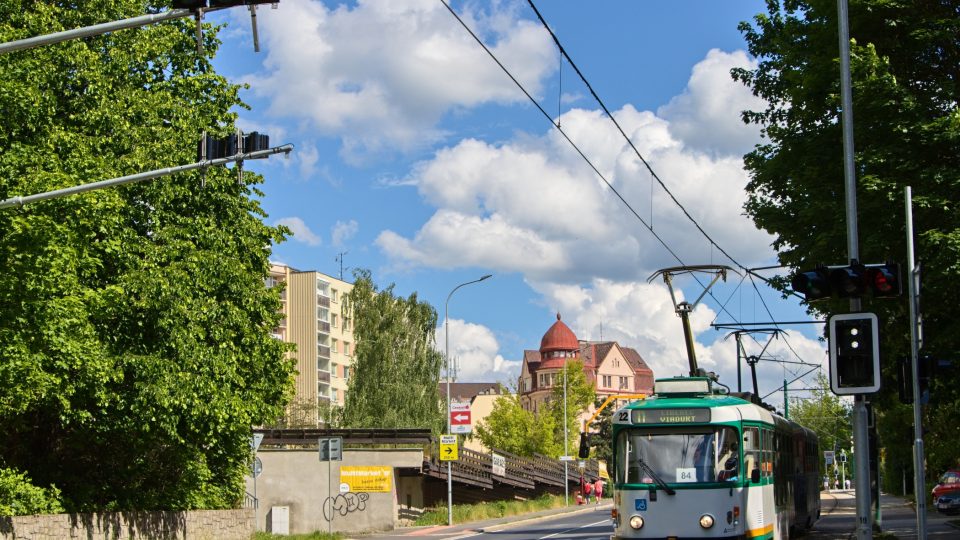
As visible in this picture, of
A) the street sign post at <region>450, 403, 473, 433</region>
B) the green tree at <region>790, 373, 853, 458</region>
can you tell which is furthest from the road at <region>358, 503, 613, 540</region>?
the green tree at <region>790, 373, 853, 458</region>

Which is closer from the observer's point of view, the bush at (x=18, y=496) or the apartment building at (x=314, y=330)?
the bush at (x=18, y=496)

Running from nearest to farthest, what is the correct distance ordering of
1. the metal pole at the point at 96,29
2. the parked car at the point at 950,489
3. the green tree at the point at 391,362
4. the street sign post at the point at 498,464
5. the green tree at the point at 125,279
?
the metal pole at the point at 96,29
the green tree at the point at 125,279
the parked car at the point at 950,489
the street sign post at the point at 498,464
the green tree at the point at 391,362

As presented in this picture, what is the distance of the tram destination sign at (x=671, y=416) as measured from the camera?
768 inches

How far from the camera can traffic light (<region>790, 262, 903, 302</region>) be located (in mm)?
14680

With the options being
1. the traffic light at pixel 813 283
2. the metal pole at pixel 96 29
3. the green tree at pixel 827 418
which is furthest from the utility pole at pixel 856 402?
the green tree at pixel 827 418

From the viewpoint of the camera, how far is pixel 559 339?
159 meters

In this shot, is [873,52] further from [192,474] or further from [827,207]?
[192,474]

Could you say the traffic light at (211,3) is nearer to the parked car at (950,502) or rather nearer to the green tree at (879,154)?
the green tree at (879,154)

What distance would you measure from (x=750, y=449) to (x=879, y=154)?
779 cm

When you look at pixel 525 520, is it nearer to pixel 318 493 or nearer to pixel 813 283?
pixel 318 493

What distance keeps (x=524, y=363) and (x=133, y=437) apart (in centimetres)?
14822

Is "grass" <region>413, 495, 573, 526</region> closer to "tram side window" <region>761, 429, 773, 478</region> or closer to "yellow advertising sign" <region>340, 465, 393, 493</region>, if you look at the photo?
"yellow advertising sign" <region>340, 465, 393, 493</region>

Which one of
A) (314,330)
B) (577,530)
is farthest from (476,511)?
(314,330)

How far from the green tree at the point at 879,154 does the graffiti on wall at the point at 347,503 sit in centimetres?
1930
